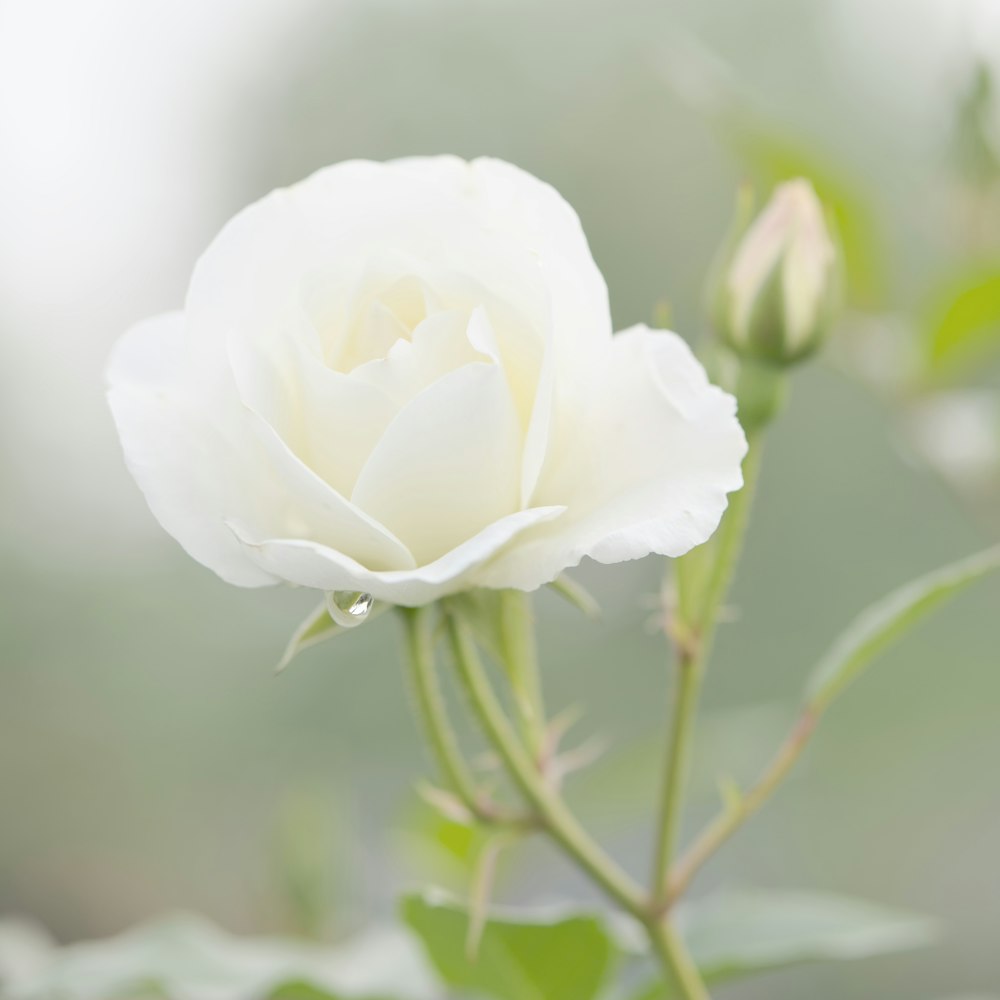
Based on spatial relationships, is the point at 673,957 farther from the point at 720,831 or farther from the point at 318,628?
the point at 318,628

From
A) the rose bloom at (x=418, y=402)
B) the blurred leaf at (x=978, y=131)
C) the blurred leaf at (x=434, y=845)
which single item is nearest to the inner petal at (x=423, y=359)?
the rose bloom at (x=418, y=402)

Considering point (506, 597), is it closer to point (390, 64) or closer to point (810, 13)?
point (810, 13)

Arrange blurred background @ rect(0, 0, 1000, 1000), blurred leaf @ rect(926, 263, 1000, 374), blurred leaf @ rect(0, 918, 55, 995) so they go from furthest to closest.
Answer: blurred background @ rect(0, 0, 1000, 1000) → blurred leaf @ rect(926, 263, 1000, 374) → blurred leaf @ rect(0, 918, 55, 995)

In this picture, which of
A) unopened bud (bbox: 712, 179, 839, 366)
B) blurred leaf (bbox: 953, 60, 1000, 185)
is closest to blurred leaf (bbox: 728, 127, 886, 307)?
blurred leaf (bbox: 953, 60, 1000, 185)

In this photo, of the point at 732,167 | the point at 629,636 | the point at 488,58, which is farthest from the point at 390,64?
the point at 732,167

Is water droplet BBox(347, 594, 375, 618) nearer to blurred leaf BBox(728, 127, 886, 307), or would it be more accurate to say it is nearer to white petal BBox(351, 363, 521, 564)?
white petal BBox(351, 363, 521, 564)

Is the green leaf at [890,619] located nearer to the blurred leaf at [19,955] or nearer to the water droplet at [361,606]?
the water droplet at [361,606]

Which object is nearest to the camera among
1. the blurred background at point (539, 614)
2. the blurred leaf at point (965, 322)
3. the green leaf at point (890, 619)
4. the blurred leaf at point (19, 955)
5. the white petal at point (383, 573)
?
the white petal at point (383, 573)
